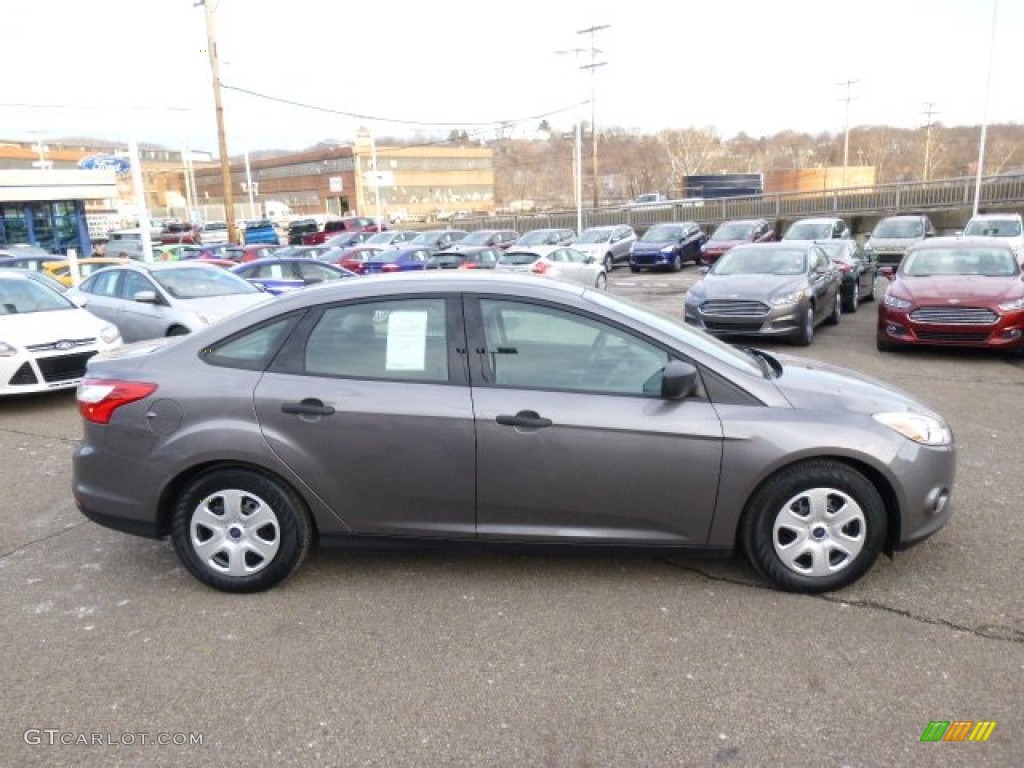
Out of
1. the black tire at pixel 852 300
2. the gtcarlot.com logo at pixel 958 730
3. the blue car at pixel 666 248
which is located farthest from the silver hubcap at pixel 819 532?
the blue car at pixel 666 248

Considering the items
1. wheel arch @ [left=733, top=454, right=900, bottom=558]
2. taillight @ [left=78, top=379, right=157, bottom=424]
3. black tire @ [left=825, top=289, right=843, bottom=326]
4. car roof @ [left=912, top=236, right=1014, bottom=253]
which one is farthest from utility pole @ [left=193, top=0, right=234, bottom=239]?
wheel arch @ [left=733, top=454, right=900, bottom=558]

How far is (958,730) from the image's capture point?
2.80 m

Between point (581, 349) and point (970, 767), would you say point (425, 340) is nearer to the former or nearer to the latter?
point (581, 349)

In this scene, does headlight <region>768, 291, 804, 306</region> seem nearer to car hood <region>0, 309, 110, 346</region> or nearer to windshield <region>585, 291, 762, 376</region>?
windshield <region>585, 291, 762, 376</region>

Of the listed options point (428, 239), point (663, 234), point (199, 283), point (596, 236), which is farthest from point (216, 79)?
point (199, 283)

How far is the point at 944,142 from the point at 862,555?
119730 mm

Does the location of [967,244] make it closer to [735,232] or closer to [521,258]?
[521,258]

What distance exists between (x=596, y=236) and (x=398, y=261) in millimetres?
8481

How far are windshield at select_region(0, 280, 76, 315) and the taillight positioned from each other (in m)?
5.98

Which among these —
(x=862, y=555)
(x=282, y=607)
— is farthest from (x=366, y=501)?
(x=862, y=555)

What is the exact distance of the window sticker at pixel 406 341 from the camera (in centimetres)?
382

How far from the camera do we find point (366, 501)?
3.80 metres

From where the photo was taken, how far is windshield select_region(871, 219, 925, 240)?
2034 cm

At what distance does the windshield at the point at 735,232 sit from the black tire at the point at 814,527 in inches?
875
